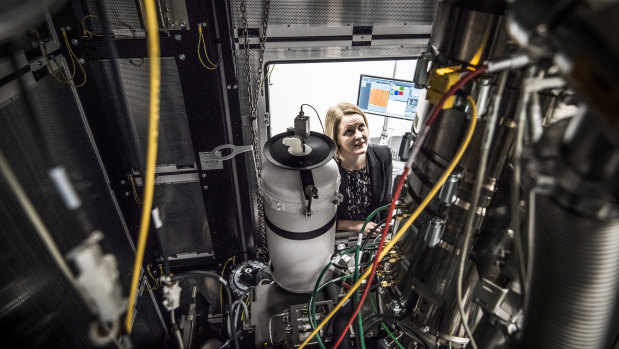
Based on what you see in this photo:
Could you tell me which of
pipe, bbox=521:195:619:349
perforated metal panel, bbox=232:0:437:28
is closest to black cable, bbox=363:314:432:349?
pipe, bbox=521:195:619:349

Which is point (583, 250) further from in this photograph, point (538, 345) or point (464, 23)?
point (464, 23)

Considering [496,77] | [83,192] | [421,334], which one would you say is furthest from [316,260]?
[83,192]

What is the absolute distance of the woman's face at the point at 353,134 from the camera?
2838 mm

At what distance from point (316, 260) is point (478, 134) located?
1.06 m

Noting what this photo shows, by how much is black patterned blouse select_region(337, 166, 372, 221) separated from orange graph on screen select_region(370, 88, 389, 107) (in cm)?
72

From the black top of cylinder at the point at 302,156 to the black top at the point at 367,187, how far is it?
1255 mm

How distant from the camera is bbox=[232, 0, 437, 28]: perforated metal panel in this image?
1.99 m

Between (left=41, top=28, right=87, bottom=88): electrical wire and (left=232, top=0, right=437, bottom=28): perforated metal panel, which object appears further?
(left=232, top=0, right=437, bottom=28): perforated metal panel

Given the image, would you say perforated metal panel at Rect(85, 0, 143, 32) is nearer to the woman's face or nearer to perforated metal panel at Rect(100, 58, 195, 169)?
perforated metal panel at Rect(100, 58, 195, 169)

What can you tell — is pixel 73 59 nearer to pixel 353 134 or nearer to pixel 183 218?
pixel 183 218

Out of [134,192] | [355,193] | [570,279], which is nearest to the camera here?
[570,279]

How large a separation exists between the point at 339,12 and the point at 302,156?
112 cm

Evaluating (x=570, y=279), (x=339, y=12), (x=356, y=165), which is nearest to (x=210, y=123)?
(x=339, y=12)

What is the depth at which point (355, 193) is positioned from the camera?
2973mm
